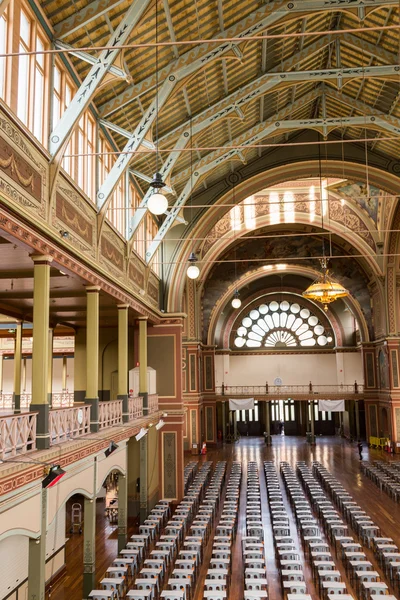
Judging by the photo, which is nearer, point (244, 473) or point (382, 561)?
point (382, 561)

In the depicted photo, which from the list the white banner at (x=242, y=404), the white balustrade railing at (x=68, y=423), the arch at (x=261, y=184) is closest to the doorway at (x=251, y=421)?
the white banner at (x=242, y=404)

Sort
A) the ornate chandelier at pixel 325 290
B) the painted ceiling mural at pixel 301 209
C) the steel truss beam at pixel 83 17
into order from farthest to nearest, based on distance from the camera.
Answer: the painted ceiling mural at pixel 301 209, the ornate chandelier at pixel 325 290, the steel truss beam at pixel 83 17

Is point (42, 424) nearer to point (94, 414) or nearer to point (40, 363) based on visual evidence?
point (40, 363)

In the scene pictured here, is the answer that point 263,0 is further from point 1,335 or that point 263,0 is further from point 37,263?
point 1,335

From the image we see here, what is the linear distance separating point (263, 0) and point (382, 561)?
1518 centimetres

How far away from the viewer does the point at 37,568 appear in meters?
8.84

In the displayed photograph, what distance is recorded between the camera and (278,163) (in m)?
24.1

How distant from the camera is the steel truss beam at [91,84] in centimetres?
1047

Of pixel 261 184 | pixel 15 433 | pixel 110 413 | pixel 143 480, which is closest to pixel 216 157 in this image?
pixel 261 184

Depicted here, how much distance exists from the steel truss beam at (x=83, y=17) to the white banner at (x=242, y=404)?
30987 mm

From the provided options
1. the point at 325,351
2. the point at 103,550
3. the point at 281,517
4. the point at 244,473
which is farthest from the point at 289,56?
the point at 325,351

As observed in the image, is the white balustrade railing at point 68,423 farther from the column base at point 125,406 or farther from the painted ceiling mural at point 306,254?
the painted ceiling mural at point 306,254

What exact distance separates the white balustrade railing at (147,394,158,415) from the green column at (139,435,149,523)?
3.45ft

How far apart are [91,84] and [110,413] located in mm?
8182
